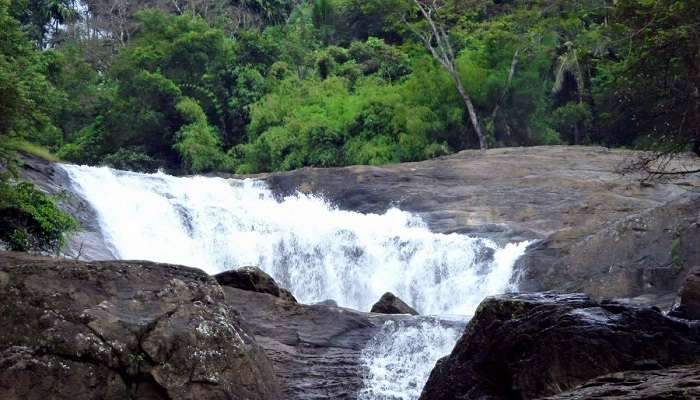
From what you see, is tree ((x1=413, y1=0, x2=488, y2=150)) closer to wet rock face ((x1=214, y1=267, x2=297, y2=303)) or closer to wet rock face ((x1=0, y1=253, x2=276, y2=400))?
wet rock face ((x1=214, y1=267, x2=297, y2=303))

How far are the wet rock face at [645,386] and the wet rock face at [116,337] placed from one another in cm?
489

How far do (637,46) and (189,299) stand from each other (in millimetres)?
9264

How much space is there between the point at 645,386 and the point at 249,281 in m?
9.39

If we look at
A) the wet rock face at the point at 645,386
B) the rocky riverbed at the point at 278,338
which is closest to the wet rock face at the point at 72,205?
the rocky riverbed at the point at 278,338

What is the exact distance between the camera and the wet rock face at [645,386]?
244 inches

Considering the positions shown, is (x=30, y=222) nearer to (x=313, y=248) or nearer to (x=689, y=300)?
(x=313, y=248)

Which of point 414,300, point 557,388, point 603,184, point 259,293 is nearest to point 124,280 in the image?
point 259,293

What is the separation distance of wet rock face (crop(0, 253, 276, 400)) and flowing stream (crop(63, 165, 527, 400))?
10677 millimetres

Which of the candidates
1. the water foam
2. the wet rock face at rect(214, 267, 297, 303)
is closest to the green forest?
the water foam

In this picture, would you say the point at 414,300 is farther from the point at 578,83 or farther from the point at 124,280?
the point at 578,83

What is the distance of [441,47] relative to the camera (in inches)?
1426

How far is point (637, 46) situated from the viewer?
54.2 ft

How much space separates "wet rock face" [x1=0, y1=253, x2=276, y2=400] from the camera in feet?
32.9

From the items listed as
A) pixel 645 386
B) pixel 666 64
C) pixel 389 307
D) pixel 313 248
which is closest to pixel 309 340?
pixel 389 307
